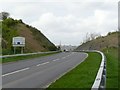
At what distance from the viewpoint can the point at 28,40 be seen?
9231cm

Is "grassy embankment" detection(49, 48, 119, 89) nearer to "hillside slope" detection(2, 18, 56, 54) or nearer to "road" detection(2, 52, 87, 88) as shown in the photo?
"road" detection(2, 52, 87, 88)

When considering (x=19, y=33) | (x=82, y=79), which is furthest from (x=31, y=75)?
(x=19, y=33)

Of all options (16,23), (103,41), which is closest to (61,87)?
(16,23)

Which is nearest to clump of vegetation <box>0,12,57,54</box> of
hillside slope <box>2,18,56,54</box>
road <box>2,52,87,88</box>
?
hillside slope <box>2,18,56,54</box>

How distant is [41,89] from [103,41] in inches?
4871

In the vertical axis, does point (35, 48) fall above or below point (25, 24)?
below

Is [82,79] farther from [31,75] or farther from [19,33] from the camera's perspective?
[19,33]

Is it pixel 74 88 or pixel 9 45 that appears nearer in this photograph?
pixel 74 88

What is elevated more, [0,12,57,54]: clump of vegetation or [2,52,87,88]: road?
[0,12,57,54]: clump of vegetation

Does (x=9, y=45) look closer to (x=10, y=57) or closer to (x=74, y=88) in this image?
(x=10, y=57)

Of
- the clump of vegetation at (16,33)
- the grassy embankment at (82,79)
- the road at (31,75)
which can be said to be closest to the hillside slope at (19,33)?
the clump of vegetation at (16,33)

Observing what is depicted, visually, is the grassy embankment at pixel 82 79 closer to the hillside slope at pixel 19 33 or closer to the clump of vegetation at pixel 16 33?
the clump of vegetation at pixel 16 33

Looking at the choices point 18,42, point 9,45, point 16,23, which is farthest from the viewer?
point 16,23

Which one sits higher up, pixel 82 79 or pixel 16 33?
pixel 16 33
